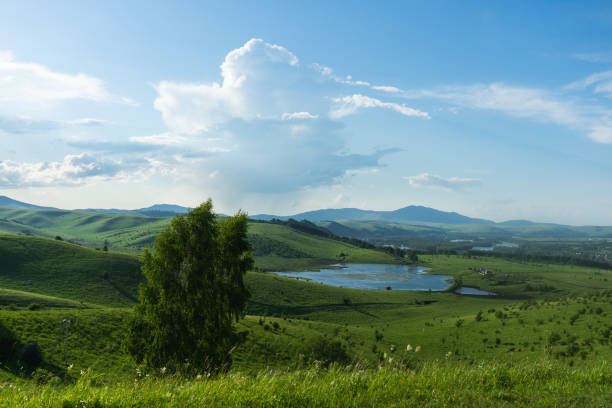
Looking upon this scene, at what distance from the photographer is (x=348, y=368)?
9188mm

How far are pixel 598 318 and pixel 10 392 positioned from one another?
7984 cm

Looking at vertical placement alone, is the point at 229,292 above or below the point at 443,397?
below

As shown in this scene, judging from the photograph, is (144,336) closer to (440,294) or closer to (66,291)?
(66,291)

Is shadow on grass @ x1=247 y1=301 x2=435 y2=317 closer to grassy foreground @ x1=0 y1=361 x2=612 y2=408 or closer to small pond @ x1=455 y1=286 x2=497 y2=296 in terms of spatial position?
small pond @ x1=455 y1=286 x2=497 y2=296

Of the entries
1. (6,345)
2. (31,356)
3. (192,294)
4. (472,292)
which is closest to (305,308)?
(31,356)

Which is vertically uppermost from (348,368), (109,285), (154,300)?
(348,368)

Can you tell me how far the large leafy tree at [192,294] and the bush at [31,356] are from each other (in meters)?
16.8

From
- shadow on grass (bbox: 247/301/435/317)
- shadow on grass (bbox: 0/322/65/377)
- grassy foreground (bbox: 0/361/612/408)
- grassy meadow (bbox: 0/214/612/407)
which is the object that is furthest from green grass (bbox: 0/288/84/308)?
grassy foreground (bbox: 0/361/612/408)

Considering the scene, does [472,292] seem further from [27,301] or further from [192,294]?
[192,294]

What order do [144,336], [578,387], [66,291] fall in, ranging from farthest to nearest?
[66,291], [144,336], [578,387]

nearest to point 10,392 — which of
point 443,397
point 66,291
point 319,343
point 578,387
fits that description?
point 443,397

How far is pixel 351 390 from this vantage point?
24.9 feet

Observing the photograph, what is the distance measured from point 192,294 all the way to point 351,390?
18.5m

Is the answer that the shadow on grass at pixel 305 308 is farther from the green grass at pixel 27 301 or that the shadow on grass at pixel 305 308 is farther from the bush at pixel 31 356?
the bush at pixel 31 356
